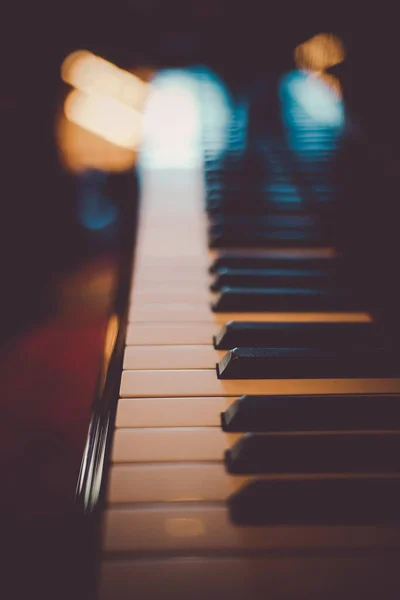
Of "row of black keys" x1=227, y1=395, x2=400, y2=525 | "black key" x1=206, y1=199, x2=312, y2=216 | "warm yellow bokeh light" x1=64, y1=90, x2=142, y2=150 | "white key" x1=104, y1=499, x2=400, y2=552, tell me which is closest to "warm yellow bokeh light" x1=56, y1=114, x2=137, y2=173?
"warm yellow bokeh light" x1=64, y1=90, x2=142, y2=150

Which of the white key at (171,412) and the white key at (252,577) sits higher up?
the white key at (171,412)

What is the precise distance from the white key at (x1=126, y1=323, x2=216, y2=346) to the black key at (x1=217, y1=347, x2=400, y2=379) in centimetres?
14

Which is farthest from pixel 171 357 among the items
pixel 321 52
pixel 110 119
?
pixel 110 119

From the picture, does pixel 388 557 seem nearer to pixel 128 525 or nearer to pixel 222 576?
pixel 222 576

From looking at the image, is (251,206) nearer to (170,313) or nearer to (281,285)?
(281,285)

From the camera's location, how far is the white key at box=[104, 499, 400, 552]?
0.71 metres

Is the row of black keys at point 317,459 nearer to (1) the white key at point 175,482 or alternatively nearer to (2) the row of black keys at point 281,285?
(1) the white key at point 175,482

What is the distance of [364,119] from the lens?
1689 millimetres

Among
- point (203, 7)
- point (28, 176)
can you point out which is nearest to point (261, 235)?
point (28, 176)

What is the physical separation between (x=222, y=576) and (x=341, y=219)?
128cm

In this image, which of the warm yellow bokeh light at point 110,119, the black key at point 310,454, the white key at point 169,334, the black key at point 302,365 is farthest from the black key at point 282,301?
the warm yellow bokeh light at point 110,119

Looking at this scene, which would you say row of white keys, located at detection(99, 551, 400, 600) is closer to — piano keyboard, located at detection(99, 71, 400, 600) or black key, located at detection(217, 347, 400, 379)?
piano keyboard, located at detection(99, 71, 400, 600)

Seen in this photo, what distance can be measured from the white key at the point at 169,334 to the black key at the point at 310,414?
0.28 meters

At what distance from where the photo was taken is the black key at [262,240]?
157 cm
